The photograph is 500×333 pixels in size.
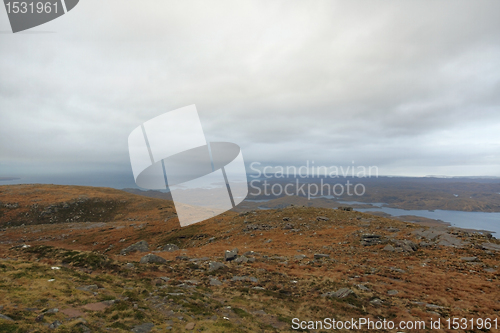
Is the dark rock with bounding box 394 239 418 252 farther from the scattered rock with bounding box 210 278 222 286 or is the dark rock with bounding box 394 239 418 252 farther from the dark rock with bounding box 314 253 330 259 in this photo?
the scattered rock with bounding box 210 278 222 286

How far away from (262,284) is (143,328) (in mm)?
9082

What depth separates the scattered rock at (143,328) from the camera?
784 centimetres

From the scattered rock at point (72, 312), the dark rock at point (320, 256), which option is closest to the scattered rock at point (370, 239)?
the dark rock at point (320, 256)

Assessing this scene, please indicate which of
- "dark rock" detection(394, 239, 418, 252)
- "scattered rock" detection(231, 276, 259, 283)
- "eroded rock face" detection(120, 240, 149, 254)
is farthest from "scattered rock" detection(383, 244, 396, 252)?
"eroded rock face" detection(120, 240, 149, 254)

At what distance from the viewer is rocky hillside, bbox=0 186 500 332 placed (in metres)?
8.81

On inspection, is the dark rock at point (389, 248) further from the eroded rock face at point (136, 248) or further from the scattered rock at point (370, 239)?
the eroded rock face at point (136, 248)

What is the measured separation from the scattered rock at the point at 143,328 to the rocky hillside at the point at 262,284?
1.4 inches

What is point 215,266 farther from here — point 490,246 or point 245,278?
point 490,246

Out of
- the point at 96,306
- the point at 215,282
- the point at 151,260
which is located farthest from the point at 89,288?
the point at 151,260

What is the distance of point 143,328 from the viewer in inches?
318

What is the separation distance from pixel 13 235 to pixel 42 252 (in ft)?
144

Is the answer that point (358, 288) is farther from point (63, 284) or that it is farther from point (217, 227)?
point (217, 227)

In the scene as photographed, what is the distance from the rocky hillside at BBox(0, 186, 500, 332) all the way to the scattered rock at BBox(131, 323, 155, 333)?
36mm

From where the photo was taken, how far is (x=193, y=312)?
10.2 m
